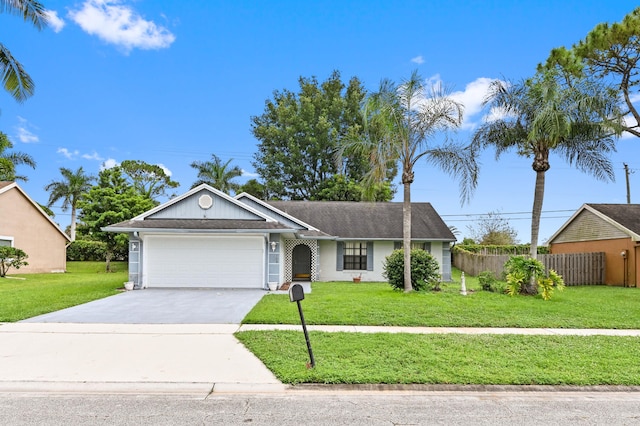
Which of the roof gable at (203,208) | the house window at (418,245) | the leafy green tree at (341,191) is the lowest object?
the house window at (418,245)

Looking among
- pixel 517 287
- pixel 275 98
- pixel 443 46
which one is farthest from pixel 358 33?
pixel 275 98

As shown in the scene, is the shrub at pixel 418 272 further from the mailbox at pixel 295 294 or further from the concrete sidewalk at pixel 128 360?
the mailbox at pixel 295 294

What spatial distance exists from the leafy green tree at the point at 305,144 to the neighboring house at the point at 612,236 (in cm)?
1763

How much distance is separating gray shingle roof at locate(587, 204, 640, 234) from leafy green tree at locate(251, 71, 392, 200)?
1863 centimetres

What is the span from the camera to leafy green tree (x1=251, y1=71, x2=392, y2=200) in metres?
36.1

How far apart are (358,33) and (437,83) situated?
562 cm

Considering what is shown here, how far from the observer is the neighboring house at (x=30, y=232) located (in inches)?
862

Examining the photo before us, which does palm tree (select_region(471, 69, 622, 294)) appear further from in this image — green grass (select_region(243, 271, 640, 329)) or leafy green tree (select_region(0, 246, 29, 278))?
leafy green tree (select_region(0, 246, 29, 278))

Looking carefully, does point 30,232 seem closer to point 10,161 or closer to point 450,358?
point 10,161

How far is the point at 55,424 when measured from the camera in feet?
12.8

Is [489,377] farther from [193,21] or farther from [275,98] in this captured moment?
[275,98]

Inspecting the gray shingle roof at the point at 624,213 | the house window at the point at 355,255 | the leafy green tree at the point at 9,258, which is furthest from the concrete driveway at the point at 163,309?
the gray shingle roof at the point at 624,213

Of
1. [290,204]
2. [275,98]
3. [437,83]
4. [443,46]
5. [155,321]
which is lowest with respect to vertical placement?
[155,321]

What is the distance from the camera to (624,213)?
19641 millimetres
